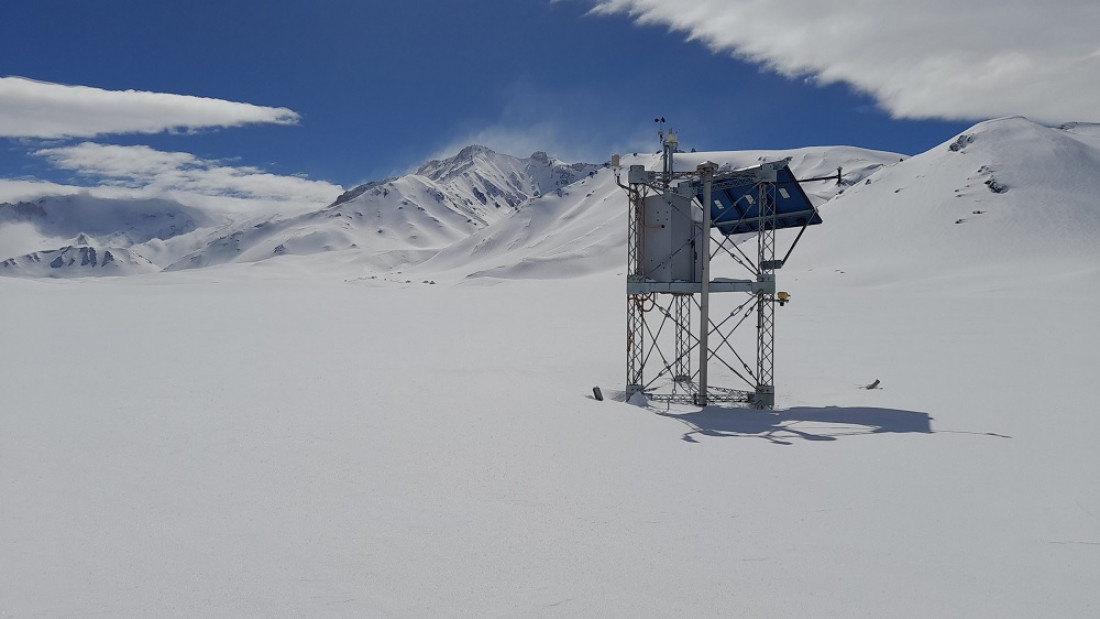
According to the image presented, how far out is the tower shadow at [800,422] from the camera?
17094 millimetres

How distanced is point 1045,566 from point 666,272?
14.5m

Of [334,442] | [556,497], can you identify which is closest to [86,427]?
[334,442]

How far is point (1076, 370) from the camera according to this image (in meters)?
24.7

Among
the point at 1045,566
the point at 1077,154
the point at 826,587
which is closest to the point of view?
the point at 826,587

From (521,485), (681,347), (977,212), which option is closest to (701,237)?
(681,347)

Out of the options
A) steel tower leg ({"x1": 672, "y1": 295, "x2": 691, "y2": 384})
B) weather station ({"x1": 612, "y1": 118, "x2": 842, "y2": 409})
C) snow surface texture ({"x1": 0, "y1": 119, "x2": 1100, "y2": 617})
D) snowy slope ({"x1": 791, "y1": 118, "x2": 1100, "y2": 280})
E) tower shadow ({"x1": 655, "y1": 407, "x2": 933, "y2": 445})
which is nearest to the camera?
snow surface texture ({"x1": 0, "y1": 119, "x2": 1100, "y2": 617})

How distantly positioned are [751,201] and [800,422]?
7.67 meters

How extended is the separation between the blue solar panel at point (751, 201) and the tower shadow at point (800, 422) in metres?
5.70

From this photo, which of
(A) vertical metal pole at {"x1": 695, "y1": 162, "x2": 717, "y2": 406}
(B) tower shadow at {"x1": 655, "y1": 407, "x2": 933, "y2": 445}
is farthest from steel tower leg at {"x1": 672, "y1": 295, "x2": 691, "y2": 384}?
(B) tower shadow at {"x1": 655, "y1": 407, "x2": 933, "y2": 445}

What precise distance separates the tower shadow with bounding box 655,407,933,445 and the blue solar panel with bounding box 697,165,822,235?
5.70m

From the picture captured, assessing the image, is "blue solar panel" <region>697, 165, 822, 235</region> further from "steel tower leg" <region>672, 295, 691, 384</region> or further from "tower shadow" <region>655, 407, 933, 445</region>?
"tower shadow" <region>655, 407, 933, 445</region>

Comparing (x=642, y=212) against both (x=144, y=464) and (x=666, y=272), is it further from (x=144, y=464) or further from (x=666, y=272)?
(x=144, y=464)

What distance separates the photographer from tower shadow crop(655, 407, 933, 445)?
17.1 meters

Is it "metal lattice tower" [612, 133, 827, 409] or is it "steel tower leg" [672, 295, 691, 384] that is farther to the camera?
"steel tower leg" [672, 295, 691, 384]
